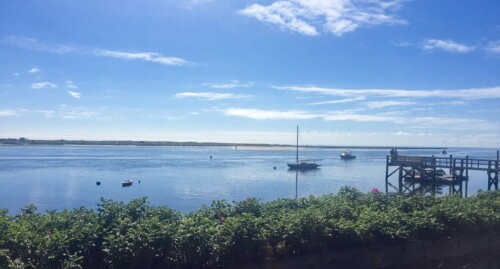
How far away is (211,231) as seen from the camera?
19.1 ft

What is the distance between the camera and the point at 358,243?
6.71m

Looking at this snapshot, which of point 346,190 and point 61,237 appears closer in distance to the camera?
point 61,237

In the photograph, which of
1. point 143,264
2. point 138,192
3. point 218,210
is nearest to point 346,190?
point 218,210

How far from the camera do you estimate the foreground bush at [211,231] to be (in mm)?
5191

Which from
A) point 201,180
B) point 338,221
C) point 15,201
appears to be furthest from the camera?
point 201,180

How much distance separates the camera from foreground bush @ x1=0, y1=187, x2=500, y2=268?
5.19 meters

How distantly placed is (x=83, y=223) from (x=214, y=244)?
1.70 m

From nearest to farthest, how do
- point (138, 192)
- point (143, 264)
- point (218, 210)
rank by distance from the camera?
1. point (143, 264)
2. point (218, 210)
3. point (138, 192)

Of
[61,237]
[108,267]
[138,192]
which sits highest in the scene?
[61,237]

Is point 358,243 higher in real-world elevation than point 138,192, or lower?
higher

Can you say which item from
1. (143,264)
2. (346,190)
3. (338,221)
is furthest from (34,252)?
(346,190)

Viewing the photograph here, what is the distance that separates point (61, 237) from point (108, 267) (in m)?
0.64

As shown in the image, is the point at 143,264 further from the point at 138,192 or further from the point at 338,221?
the point at 138,192

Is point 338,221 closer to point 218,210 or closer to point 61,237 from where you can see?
point 218,210
